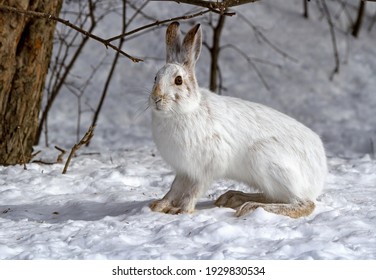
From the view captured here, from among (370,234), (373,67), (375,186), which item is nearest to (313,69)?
(373,67)

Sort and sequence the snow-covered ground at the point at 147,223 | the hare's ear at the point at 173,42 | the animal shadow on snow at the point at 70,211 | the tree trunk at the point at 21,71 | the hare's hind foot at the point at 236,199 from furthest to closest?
the tree trunk at the point at 21,71, the hare's hind foot at the point at 236,199, the animal shadow on snow at the point at 70,211, the hare's ear at the point at 173,42, the snow-covered ground at the point at 147,223

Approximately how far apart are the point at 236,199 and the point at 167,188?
33.5 inches

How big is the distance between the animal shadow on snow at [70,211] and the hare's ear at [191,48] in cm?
91

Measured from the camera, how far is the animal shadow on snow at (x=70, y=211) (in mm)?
4473

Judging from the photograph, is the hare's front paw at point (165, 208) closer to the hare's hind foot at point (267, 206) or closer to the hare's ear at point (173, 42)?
the hare's hind foot at point (267, 206)

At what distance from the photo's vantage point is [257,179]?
438cm

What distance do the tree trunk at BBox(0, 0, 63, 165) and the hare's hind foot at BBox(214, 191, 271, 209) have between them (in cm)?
169

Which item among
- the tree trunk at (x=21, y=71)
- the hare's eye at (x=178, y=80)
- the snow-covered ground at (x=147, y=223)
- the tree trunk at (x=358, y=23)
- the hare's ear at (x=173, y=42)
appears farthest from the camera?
the tree trunk at (x=358, y=23)

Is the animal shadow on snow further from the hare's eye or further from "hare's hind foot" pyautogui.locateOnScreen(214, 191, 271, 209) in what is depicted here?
the hare's eye

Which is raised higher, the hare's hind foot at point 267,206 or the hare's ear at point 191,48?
the hare's ear at point 191,48

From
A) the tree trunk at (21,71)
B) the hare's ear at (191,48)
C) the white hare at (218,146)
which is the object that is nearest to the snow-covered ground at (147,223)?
the white hare at (218,146)

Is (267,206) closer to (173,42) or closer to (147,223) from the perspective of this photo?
(147,223)
